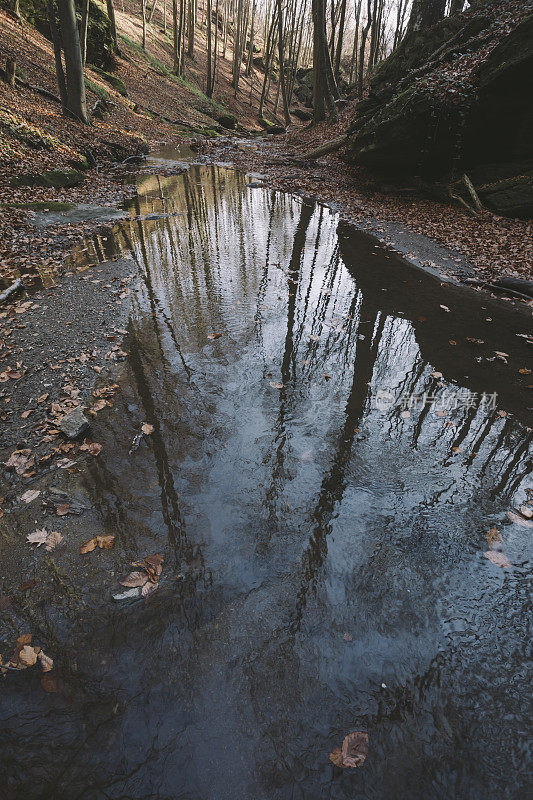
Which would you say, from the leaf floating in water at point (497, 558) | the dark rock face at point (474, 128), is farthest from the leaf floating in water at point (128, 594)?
the dark rock face at point (474, 128)

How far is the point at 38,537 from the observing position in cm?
249

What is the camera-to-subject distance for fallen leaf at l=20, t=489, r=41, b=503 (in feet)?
8.89

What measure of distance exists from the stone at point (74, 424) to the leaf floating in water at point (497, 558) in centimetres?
333

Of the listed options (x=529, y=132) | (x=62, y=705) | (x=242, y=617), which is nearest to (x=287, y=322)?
(x=242, y=617)

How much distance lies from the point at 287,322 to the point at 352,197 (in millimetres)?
9409

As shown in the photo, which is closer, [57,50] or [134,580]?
[134,580]

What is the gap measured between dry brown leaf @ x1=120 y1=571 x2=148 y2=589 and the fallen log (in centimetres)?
1737

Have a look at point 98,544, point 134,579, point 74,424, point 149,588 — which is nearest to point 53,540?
point 98,544

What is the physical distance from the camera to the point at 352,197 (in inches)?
486

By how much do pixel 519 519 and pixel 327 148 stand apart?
1780 cm

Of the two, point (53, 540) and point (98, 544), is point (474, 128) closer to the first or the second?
point (98, 544)

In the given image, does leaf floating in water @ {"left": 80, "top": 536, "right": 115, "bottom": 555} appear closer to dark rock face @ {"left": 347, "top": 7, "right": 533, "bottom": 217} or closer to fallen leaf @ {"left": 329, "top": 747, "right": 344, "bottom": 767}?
fallen leaf @ {"left": 329, "top": 747, "right": 344, "bottom": 767}

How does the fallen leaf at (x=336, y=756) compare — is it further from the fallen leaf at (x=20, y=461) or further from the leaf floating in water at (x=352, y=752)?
the fallen leaf at (x=20, y=461)

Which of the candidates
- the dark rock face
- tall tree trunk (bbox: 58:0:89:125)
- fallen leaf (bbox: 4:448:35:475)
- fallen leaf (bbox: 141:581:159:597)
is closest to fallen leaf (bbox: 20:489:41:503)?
fallen leaf (bbox: 4:448:35:475)
